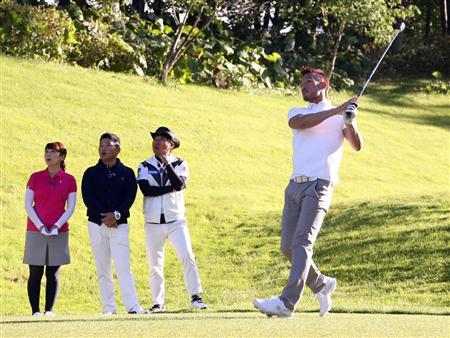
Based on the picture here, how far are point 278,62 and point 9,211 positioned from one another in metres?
23.7

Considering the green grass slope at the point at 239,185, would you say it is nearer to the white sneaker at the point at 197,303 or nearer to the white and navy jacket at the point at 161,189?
the white sneaker at the point at 197,303

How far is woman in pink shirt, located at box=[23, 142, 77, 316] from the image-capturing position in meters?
13.2

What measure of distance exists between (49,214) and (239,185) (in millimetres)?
16347

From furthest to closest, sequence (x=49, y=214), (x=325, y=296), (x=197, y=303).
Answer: (x=197, y=303), (x=49, y=214), (x=325, y=296)

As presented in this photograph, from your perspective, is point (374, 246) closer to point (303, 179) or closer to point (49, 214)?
point (49, 214)

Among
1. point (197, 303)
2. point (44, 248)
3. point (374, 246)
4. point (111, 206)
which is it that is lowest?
point (374, 246)

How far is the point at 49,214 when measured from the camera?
13195 millimetres

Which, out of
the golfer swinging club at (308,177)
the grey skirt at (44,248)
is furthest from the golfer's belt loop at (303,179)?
the grey skirt at (44,248)

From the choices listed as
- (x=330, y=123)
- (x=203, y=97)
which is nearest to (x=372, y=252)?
(x=330, y=123)

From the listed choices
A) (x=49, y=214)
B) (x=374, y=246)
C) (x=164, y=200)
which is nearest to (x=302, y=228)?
(x=164, y=200)

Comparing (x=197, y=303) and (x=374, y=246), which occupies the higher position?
(x=197, y=303)

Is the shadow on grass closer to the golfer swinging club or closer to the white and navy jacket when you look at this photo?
the white and navy jacket

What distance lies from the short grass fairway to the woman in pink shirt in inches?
69.1

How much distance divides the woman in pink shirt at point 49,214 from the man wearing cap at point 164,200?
0.90 meters
